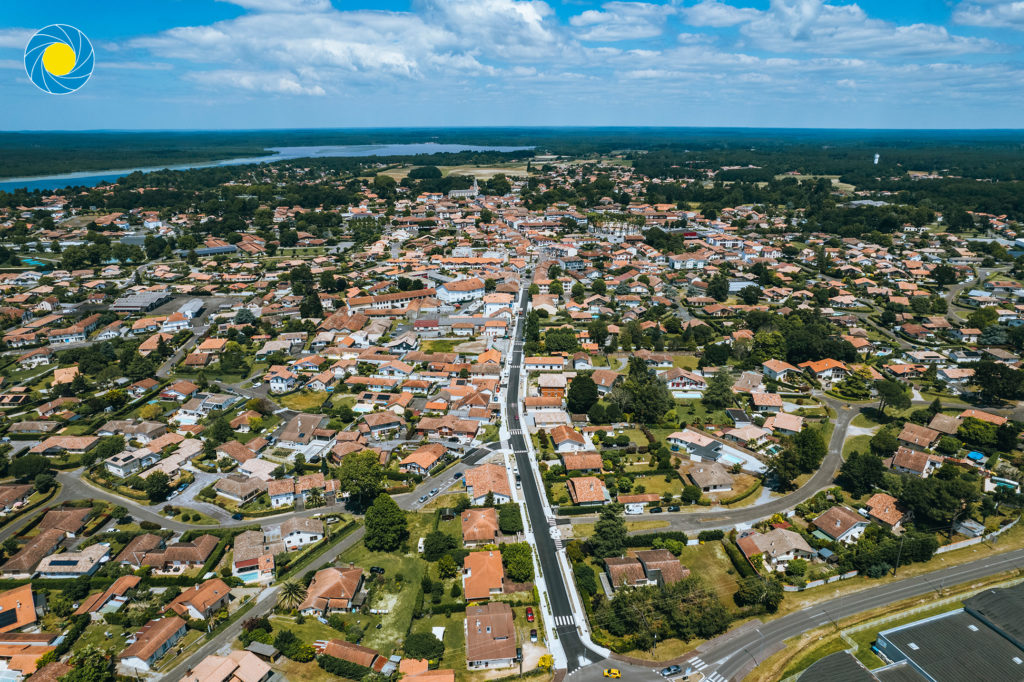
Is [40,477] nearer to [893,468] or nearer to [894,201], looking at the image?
[893,468]

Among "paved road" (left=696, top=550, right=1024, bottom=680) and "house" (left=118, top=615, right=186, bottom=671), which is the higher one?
"house" (left=118, top=615, right=186, bottom=671)

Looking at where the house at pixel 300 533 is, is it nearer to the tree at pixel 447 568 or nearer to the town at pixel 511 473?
the town at pixel 511 473

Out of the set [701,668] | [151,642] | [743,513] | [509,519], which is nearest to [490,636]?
[509,519]

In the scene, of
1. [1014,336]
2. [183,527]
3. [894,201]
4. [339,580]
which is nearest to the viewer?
[339,580]

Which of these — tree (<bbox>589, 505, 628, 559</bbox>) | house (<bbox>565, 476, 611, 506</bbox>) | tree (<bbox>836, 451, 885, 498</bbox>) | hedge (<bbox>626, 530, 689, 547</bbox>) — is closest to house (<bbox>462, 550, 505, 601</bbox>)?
tree (<bbox>589, 505, 628, 559</bbox>)

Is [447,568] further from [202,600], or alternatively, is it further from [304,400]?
[304,400]

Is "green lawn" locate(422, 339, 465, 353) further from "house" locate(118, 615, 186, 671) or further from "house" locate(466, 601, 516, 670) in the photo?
"house" locate(118, 615, 186, 671)

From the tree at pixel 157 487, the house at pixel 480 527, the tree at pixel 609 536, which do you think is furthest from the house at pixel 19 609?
the tree at pixel 609 536

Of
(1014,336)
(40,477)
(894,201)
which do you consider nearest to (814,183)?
(894,201)
